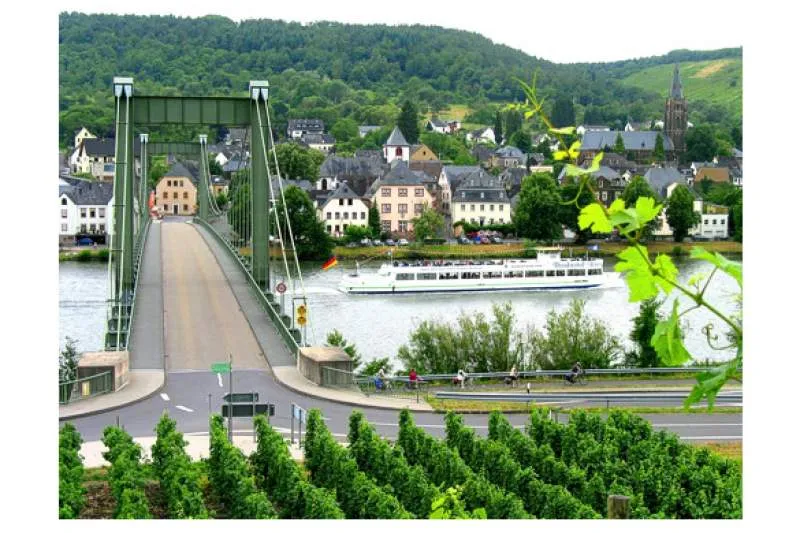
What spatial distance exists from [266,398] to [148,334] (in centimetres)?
652

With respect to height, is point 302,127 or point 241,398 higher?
point 302,127

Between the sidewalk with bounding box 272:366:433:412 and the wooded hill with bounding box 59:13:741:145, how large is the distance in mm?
113158

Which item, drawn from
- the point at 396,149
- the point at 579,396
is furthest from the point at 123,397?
the point at 396,149

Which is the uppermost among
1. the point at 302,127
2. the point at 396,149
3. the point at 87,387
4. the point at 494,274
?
the point at 302,127

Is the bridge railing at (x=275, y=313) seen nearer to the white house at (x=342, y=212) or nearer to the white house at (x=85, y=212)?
the white house at (x=85, y=212)

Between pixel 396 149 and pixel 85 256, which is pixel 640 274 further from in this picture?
pixel 396 149

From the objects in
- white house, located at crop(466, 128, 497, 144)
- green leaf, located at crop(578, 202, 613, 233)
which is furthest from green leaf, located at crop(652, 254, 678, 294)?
white house, located at crop(466, 128, 497, 144)

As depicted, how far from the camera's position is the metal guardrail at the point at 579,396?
2114 centimetres

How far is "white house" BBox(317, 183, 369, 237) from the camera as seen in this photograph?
7294 cm

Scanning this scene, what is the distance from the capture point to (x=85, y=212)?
6938 cm

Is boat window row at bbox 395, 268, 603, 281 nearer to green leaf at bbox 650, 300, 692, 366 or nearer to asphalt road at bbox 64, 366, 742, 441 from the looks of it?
asphalt road at bbox 64, 366, 742, 441

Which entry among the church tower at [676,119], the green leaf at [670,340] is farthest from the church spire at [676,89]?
the green leaf at [670,340]

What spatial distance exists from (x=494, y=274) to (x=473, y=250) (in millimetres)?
13169

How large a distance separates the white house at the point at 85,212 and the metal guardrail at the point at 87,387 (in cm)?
4739
